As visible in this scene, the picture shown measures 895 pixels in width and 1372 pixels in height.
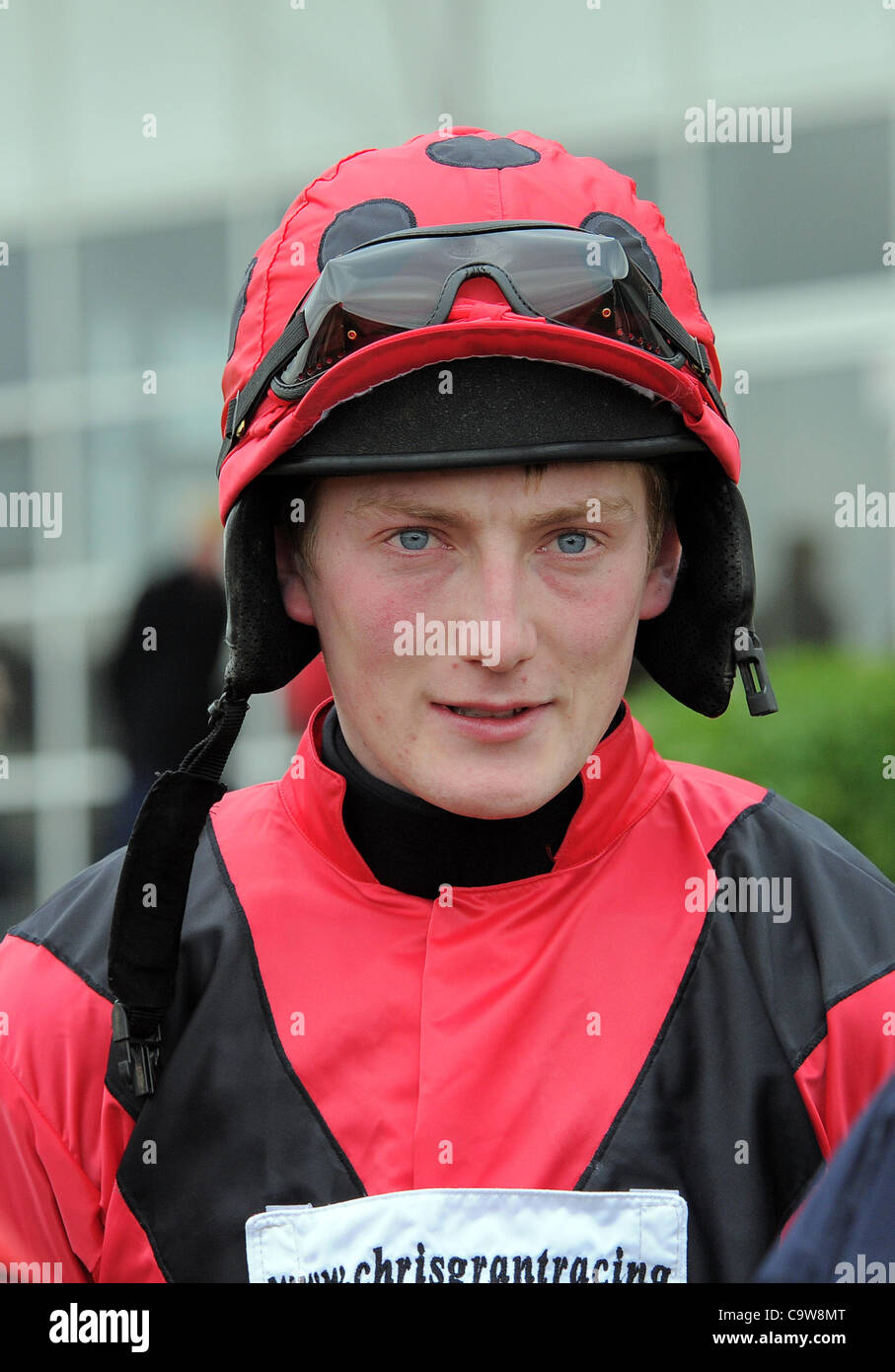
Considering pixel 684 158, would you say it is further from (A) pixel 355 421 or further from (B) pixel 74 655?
(A) pixel 355 421

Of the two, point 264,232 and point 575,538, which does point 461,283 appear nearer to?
point 575,538

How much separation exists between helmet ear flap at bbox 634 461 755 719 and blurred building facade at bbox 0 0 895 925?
4.73m

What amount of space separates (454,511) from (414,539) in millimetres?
77

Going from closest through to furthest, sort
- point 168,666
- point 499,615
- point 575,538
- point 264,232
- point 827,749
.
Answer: point 499,615, point 575,538, point 827,749, point 168,666, point 264,232

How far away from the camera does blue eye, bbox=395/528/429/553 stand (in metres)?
1.83

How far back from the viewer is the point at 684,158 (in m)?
7.30

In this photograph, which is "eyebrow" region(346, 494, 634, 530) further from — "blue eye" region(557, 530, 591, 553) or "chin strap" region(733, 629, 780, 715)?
"chin strap" region(733, 629, 780, 715)

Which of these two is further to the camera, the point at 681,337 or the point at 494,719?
the point at 681,337

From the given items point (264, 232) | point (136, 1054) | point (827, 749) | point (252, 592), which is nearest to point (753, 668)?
point (252, 592)

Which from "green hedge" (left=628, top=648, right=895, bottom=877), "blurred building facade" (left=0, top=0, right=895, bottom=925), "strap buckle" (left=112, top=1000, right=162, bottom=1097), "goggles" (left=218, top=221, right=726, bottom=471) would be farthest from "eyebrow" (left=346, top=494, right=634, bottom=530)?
"blurred building facade" (left=0, top=0, right=895, bottom=925)

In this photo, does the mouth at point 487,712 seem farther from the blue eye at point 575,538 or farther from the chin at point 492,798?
the blue eye at point 575,538

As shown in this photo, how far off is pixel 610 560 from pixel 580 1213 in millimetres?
807

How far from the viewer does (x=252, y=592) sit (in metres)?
2.07

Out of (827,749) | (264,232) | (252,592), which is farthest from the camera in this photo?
(264,232)
